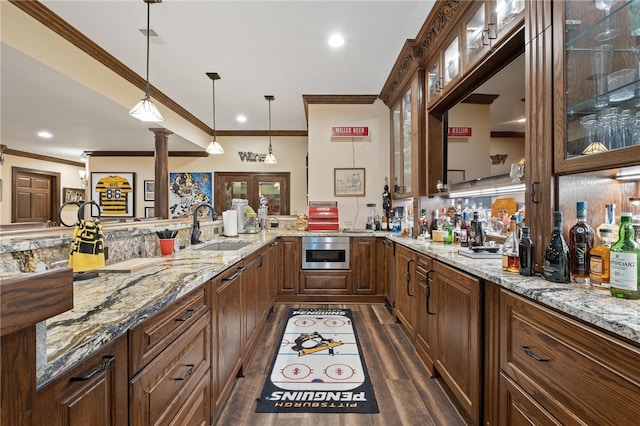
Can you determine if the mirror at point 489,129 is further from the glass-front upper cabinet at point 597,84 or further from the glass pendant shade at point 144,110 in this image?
the glass pendant shade at point 144,110

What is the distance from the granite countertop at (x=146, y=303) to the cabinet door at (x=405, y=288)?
3.08ft

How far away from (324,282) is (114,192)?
608 centimetres

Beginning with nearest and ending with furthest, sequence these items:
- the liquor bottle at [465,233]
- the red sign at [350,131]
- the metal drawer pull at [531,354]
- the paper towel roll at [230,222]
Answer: the metal drawer pull at [531,354]
the liquor bottle at [465,233]
the paper towel roll at [230,222]
the red sign at [350,131]

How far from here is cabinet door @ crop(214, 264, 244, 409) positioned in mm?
1637

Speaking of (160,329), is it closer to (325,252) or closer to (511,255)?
(511,255)

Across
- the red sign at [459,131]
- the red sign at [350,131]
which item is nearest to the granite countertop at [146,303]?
the red sign at [459,131]

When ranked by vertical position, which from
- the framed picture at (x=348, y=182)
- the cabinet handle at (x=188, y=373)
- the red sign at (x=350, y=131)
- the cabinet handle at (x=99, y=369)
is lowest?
the cabinet handle at (x=188, y=373)

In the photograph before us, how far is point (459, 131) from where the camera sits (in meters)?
2.72

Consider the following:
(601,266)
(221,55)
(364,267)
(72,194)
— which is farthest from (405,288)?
(72,194)

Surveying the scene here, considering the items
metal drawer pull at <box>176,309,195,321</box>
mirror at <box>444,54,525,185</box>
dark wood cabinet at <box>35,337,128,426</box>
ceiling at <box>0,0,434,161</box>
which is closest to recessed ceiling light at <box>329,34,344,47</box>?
ceiling at <box>0,0,434,161</box>

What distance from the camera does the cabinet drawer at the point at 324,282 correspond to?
12.5 ft

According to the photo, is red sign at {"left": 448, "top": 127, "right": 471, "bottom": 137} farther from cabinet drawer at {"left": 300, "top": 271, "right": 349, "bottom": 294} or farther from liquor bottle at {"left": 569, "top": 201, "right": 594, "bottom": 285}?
cabinet drawer at {"left": 300, "top": 271, "right": 349, "bottom": 294}

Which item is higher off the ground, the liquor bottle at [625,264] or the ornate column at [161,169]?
the ornate column at [161,169]

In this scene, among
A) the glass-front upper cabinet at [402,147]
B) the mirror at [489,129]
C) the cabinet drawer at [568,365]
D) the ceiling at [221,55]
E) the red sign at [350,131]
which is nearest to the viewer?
the cabinet drawer at [568,365]
